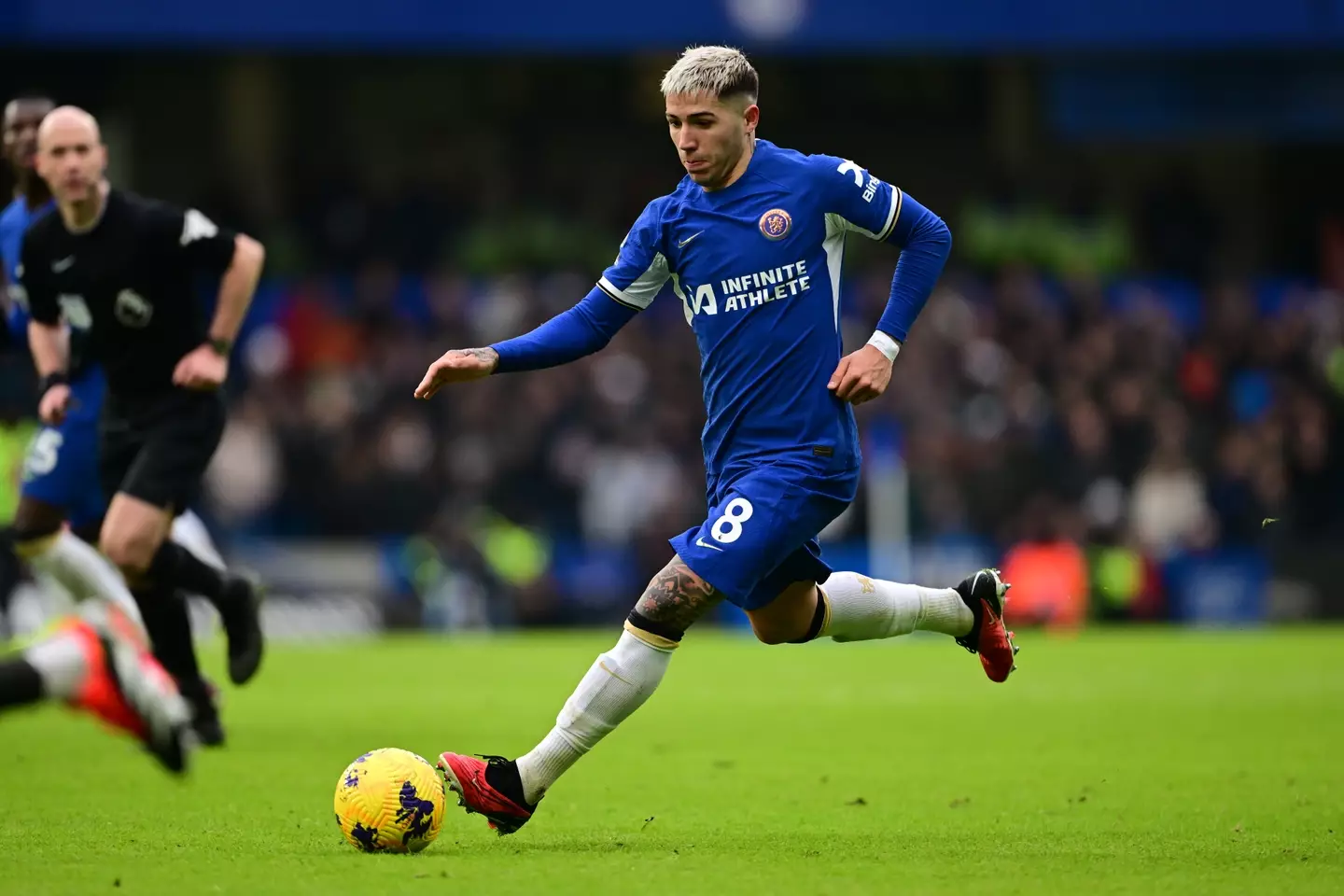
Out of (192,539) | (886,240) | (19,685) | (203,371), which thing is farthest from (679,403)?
(19,685)

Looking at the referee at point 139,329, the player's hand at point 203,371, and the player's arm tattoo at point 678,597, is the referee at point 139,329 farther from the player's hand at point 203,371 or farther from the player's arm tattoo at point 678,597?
the player's arm tattoo at point 678,597

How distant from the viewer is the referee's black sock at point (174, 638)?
870 centimetres

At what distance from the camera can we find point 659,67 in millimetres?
25312

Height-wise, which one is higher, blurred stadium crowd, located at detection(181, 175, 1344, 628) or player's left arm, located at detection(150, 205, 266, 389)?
player's left arm, located at detection(150, 205, 266, 389)

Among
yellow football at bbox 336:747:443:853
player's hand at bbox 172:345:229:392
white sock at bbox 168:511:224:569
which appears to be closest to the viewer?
yellow football at bbox 336:747:443:853

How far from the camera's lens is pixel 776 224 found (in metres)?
6.36

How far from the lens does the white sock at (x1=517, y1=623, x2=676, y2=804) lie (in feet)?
20.2

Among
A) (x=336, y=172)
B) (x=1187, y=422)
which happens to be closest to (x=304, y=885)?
(x=1187, y=422)

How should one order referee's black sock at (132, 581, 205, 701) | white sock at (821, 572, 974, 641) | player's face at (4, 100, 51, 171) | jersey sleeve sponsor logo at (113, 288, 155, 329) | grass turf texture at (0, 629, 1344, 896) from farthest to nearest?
player's face at (4, 100, 51, 171) → referee's black sock at (132, 581, 205, 701) → jersey sleeve sponsor logo at (113, 288, 155, 329) → white sock at (821, 572, 974, 641) → grass turf texture at (0, 629, 1344, 896)

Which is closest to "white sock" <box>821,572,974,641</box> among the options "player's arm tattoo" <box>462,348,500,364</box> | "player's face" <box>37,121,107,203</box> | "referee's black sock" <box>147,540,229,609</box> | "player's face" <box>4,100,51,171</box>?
"player's arm tattoo" <box>462,348,500,364</box>

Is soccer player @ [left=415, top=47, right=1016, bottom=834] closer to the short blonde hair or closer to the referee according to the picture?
the short blonde hair

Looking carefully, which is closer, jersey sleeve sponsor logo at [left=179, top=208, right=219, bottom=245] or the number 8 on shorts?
the number 8 on shorts

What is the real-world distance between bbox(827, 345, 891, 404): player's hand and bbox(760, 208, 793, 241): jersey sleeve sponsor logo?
47cm

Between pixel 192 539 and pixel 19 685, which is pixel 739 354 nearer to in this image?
pixel 19 685
